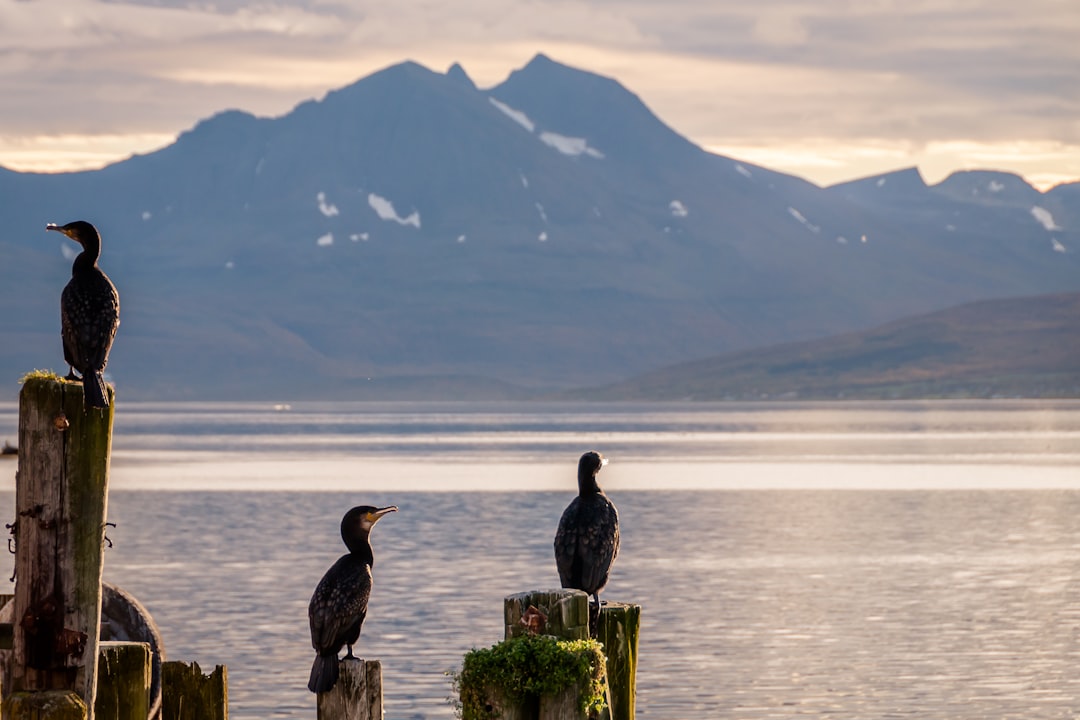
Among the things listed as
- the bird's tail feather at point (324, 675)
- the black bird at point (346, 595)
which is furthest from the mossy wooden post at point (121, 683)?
the black bird at point (346, 595)

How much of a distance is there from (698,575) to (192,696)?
42.5 meters

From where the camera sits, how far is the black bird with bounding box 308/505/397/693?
15.9 metres

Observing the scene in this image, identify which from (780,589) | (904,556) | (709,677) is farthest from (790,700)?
(904,556)

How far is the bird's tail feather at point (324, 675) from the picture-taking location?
14.9 metres

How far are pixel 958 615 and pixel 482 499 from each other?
182ft

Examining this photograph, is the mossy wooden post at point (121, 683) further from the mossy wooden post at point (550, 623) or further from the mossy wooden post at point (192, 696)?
the mossy wooden post at point (550, 623)

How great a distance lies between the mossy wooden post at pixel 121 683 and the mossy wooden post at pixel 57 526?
1.12 m

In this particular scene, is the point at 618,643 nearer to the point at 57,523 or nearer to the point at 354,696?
the point at 354,696

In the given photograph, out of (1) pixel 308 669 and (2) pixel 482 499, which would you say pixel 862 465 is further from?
(1) pixel 308 669

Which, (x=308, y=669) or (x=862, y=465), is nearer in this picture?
(x=308, y=669)

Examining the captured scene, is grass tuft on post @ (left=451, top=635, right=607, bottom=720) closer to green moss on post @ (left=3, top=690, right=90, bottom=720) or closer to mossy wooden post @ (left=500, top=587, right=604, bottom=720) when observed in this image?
mossy wooden post @ (left=500, top=587, right=604, bottom=720)

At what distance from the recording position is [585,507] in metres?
18.9

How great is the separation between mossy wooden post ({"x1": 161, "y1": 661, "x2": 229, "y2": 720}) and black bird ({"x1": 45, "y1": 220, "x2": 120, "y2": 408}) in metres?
3.20

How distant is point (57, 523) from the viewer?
43.6 feet
